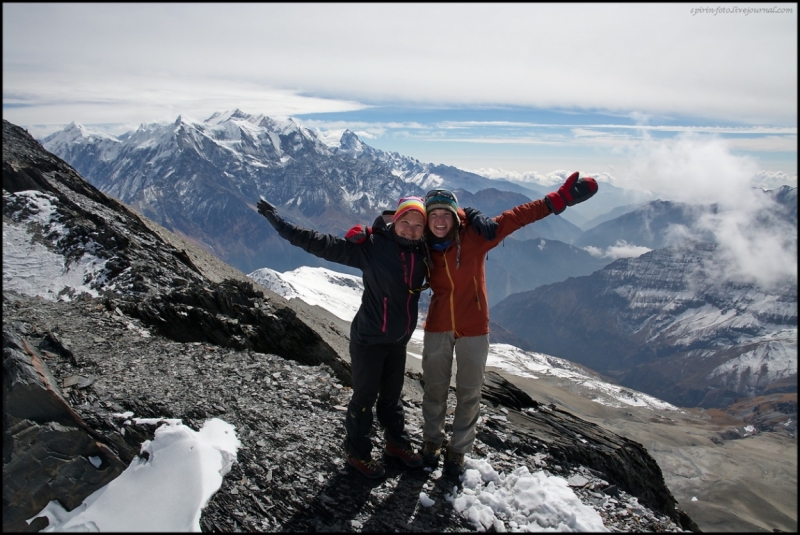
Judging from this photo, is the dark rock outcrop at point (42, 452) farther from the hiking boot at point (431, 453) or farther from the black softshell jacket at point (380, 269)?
the hiking boot at point (431, 453)

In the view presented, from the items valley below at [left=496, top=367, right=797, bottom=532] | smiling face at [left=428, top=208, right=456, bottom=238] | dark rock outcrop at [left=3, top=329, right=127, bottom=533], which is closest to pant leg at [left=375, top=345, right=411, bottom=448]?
smiling face at [left=428, top=208, right=456, bottom=238]

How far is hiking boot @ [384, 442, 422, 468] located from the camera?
26.6 feet

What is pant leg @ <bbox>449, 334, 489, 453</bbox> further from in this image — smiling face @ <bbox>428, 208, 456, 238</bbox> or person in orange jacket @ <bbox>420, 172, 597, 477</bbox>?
smiling face @ <bbox>428, 208, 456, 238</bbox>

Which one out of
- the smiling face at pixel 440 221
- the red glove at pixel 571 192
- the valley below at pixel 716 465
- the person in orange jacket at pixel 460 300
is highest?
the red glove at pixel 571 192

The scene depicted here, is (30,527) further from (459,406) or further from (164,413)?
(459,406)

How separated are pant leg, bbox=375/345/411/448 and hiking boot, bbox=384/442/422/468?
8 centimetres

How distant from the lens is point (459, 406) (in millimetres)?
8062

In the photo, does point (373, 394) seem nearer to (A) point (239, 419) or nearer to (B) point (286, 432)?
(B) point (286, 432)

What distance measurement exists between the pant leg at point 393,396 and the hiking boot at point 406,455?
0.08 meters

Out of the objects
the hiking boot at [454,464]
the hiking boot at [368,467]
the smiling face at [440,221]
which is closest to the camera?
the smiling face at [440,221]

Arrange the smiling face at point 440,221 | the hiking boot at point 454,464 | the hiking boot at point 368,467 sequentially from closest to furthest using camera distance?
the smiling face at point 440,221
the hiking boot at point 368,467
the hiking boot at point 454,464

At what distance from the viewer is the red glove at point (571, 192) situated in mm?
8016

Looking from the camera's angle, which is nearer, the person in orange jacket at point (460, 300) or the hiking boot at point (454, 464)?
the person in orange jacket at point (460, 300)

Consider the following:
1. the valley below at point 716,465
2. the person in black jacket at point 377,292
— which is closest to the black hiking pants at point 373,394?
the person in black jacket at point 377,292
